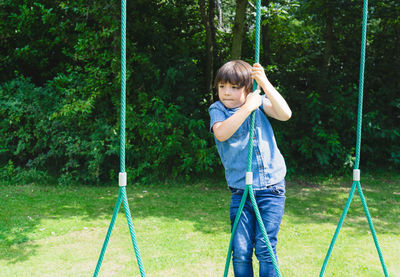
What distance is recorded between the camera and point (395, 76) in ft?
23.4

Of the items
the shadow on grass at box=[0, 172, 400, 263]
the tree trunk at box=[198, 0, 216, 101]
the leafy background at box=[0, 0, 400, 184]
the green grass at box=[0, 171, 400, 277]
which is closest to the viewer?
the green grass at box=[0, 171, 400, 277]

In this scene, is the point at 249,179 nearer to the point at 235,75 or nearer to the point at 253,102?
the point at 253,102

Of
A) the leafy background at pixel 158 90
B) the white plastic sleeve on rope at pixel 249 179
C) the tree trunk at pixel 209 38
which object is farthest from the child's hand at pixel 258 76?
the tree trunk at pixel 209 38

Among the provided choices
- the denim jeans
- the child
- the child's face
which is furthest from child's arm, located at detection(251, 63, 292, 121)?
the denim jeans

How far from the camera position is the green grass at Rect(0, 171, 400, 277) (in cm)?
321

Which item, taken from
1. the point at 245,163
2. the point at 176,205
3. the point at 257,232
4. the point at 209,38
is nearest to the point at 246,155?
the point at 245,163

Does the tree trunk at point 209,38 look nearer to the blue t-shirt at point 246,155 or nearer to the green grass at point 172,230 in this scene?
the green grass at point 172,230

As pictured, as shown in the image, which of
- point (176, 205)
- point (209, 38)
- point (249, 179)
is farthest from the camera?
point (209, 38)

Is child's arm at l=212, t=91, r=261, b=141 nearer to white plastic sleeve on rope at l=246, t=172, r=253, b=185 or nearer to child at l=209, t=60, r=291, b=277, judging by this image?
child at l=209, t=60, r=291, b=277

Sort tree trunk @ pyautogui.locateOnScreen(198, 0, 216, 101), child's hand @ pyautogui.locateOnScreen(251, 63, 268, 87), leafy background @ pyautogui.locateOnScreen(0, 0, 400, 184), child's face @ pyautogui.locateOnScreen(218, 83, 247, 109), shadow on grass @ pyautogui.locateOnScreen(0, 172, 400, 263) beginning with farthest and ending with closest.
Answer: tree trunk @ pyautogui.locateOnScreen(198, 0, 216, 101), leafy background @ pyautogui.locateOnScreen(0, 0, 400, 184), shadow on grass @ pyautogui.locateOnScreen(0, 172, 400, 263), child's face @ pyautogui.locateOnScreen(218, 83, 247, 109), child's hand @ pyautogui.locateOnScreen(251, 63, 268, 87)

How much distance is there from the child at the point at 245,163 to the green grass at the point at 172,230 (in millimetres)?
1143

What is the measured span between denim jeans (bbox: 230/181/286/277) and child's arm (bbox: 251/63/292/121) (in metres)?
0.38

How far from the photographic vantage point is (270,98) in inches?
80.4

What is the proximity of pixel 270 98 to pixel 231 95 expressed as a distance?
20 centimetres
